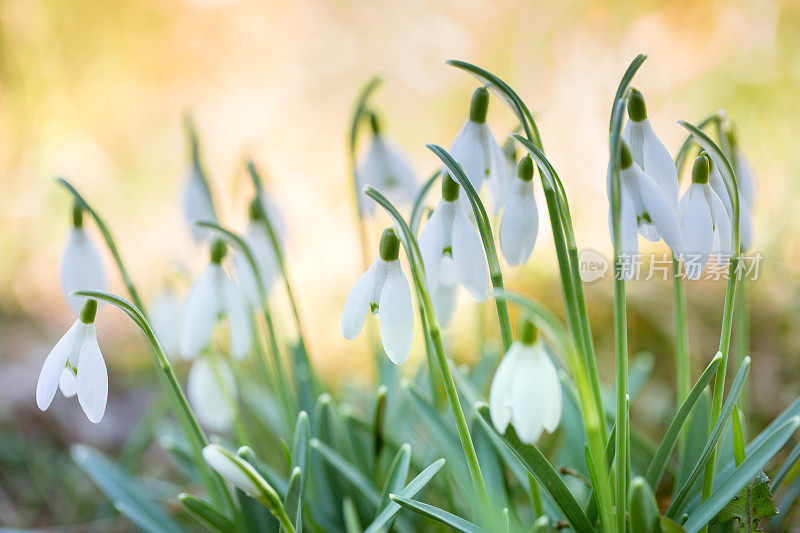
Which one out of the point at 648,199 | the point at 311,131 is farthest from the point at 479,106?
the point at 311,131

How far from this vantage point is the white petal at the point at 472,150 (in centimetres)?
90

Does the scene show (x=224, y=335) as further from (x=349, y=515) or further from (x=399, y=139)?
(x=399, y=139)

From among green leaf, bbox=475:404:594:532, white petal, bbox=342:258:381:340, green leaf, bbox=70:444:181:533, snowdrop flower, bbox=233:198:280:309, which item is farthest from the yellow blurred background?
green leaf, bbox=475:404:594:532

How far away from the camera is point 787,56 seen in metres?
3.01

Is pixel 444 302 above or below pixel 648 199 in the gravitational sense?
below

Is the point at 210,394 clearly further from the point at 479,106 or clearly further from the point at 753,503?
the point at 753,503

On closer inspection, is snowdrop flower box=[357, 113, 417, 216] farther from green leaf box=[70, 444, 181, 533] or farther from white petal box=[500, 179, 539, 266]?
green leaf box=[70, 444, 181, 533]

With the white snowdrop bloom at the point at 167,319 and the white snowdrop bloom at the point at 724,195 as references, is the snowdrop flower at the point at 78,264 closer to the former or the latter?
the white snowdrop bloom at the point at 167,319

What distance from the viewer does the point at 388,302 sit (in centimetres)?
80

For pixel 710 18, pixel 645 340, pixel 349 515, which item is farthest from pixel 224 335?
pixel 710 18

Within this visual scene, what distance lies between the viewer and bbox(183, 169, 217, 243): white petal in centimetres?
128

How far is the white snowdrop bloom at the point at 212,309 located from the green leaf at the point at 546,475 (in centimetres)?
46

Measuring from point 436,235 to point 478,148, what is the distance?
0.15 m

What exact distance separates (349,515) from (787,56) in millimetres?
3069
